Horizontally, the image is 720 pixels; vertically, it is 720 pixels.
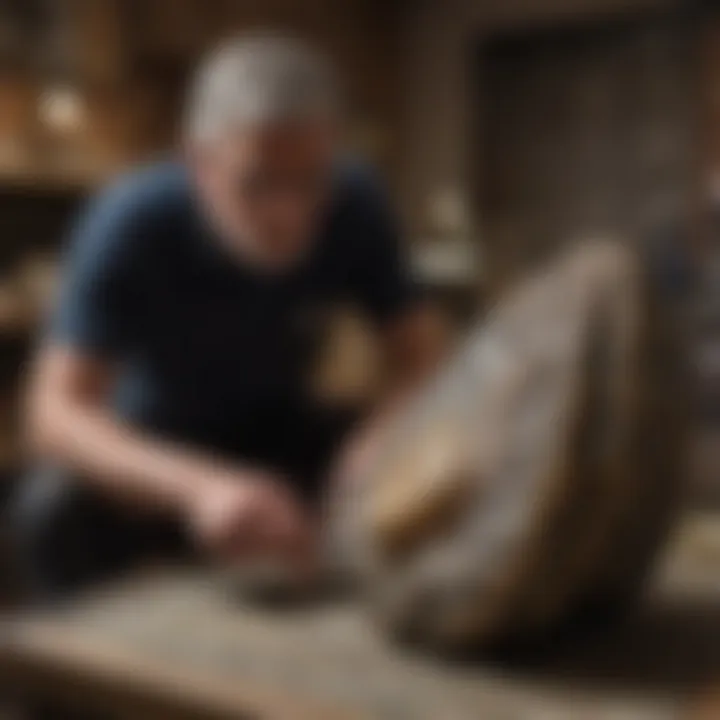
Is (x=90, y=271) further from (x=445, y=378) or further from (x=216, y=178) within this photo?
(x=445, y=378)

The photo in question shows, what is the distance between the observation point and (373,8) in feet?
9.51

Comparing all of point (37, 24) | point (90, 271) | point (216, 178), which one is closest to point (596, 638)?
point (216, 178)

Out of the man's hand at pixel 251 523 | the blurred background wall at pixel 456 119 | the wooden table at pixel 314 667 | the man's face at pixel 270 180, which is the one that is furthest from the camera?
the blurred background wall at pixel 456 119

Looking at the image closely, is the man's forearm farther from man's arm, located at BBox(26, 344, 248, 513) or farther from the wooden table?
the wooden table

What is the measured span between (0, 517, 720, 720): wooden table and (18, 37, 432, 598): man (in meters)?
0.09

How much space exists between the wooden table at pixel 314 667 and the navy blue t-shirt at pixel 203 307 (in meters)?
0.36

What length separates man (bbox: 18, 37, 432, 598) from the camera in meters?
1.07

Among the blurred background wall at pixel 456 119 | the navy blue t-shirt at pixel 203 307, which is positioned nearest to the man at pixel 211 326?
the navy blue t-shirt at pixel 203 307

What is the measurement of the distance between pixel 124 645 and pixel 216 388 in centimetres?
51

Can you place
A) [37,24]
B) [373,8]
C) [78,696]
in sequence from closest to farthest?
[78,696]
[37,24]
[373,8]

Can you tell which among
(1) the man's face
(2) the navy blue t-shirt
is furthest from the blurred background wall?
(1) the man's face

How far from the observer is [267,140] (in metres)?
1.04

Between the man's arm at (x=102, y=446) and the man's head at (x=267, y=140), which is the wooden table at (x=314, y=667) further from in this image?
the man's head at (x=267, y=140)

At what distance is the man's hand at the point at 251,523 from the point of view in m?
0.92
